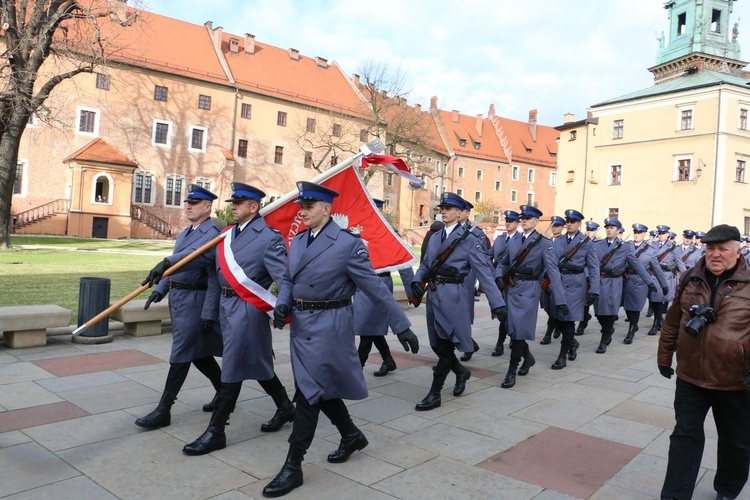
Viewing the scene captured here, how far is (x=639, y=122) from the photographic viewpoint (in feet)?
151

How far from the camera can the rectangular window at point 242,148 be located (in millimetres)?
50125

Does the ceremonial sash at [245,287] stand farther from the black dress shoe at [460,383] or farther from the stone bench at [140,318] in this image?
the stone bench at [140,318]

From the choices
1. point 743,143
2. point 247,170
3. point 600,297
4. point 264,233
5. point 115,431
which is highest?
point 743,143

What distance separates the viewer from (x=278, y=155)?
173 ft

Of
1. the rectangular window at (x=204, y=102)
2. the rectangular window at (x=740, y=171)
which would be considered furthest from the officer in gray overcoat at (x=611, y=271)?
the rectangular window at (x=204, y=102)

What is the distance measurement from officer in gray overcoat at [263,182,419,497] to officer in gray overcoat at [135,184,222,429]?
1.05 m

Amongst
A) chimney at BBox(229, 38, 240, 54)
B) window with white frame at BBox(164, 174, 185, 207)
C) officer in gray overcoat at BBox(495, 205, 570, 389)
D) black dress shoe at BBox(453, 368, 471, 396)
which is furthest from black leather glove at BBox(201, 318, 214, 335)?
chimney at BBox(229, 38, 240, 54)

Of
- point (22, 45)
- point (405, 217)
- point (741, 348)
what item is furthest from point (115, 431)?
point (405, 217)

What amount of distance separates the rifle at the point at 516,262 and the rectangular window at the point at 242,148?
44940 mm

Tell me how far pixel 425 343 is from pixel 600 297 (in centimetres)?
324

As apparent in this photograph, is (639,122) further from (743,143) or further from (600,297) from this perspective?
(600,297)

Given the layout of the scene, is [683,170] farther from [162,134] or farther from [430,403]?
[430,403]

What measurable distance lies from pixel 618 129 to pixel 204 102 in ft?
107

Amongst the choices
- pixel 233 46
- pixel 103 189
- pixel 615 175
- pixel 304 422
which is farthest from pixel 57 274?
pixel 615 175
